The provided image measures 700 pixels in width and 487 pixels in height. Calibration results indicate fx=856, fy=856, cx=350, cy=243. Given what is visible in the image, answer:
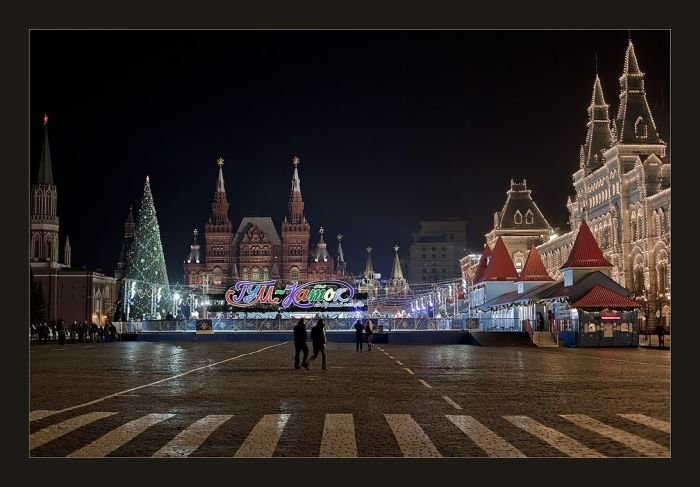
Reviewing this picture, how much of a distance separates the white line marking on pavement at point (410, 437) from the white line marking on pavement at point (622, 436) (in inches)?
80.8

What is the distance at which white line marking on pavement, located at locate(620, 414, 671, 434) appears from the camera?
10344 millimetres

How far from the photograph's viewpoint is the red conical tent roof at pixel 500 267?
211ft

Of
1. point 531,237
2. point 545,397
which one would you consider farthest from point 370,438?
point 531,237

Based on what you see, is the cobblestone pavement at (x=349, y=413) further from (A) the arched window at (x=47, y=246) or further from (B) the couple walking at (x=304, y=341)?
(A) the arched window at (x=47, y=246)

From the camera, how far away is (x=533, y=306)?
168ft

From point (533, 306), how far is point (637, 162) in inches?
677

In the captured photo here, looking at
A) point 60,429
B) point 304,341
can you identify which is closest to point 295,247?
point 304,341

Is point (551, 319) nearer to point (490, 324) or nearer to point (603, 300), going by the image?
point (603, 300)

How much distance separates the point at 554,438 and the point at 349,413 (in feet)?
11.5

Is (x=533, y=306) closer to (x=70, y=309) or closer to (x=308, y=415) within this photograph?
(x=308, y=415)

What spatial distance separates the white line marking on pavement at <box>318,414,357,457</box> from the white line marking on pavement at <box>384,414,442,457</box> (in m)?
0.52

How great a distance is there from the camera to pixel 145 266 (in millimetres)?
70688

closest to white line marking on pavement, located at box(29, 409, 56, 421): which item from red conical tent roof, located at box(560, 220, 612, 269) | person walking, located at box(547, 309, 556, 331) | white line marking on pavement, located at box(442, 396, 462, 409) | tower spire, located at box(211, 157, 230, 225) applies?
white line marking on pavement, located at box(442, 396, 462, 409)

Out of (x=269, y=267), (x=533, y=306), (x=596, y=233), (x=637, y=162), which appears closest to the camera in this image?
(x=533, y=306)
